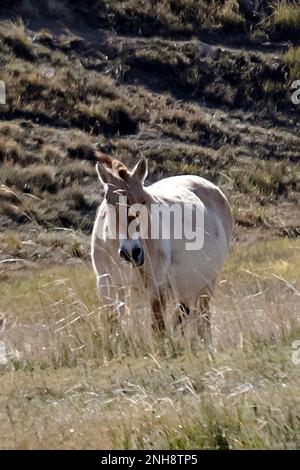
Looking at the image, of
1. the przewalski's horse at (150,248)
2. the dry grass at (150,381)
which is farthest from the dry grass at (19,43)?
the dry grass at (150,381)

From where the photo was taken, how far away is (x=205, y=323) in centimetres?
976

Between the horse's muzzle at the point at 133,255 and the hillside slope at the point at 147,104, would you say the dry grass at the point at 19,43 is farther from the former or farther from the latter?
the horse's muzzle at the point at 133,255

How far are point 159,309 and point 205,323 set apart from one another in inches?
21.7

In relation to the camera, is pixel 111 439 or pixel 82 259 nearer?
pixel 111 439

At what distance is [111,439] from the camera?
6246 mm

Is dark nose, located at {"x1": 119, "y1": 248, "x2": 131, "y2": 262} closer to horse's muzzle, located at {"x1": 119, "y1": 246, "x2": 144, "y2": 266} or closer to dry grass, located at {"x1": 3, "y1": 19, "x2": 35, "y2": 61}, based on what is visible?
horse's muzzle, located at {"x1": 119, "y1": 246, "x2": 144, "y2": 266}

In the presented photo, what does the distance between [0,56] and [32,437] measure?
24023 millimetres

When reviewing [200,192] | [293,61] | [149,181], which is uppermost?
[200,192]

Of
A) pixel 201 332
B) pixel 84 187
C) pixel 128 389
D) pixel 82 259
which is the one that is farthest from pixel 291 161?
pixel 128 389

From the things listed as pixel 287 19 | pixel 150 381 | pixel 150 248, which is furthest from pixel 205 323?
pixel 287 19

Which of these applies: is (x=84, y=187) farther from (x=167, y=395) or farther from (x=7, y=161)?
(x=167, y=395)

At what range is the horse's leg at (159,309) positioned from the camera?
9.76 m

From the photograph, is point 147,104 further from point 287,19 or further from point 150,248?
point 150,248

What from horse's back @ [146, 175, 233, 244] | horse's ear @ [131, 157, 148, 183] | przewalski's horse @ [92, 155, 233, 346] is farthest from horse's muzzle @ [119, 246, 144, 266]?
horse's back @ [146, 175, 233, 244]
